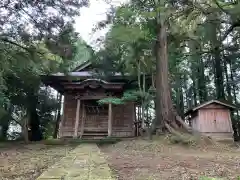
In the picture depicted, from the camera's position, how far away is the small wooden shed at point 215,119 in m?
14.7

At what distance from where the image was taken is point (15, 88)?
15.3 metres

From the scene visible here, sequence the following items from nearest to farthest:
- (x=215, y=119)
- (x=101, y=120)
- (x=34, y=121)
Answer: (x=215, y=119) < (x=101, y=120) < (x=34, y=121)

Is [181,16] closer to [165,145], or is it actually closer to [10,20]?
[165,145]

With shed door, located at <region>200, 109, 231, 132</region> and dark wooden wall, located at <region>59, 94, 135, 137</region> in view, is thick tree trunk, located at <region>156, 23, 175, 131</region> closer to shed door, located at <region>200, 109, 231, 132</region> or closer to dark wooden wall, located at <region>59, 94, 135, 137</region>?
dark wooden wall, located at <region>59, 94, 135, 137</region>

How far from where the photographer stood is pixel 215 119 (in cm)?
1500

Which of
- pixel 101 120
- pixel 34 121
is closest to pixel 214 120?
Answer: pixel 101 120

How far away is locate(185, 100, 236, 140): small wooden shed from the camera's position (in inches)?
578

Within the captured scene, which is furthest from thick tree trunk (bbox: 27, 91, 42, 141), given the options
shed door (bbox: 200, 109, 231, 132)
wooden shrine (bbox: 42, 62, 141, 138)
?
shed door (bbox: 200, 109, 231, 132)

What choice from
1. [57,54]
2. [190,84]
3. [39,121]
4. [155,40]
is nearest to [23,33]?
[57,54]

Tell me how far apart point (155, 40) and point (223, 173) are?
9.03 m

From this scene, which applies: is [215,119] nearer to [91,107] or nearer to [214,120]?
[214,120]

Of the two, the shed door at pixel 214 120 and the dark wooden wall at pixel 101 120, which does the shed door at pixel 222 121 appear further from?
the dark wooden wall at pixel 101 120

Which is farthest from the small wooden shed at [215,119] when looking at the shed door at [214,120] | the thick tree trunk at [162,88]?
the thick tree trunk at [162,88]

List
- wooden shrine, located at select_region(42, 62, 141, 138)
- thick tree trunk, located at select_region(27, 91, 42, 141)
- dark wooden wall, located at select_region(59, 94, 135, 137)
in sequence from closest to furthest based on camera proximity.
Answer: wooden shrine, located at select_region(42, 62, 141, 138) < dark wooden wall, located at select_region(59, 94, 135, 137) < thick tree trunk, located at select_region(27, 91, 42, 141)
